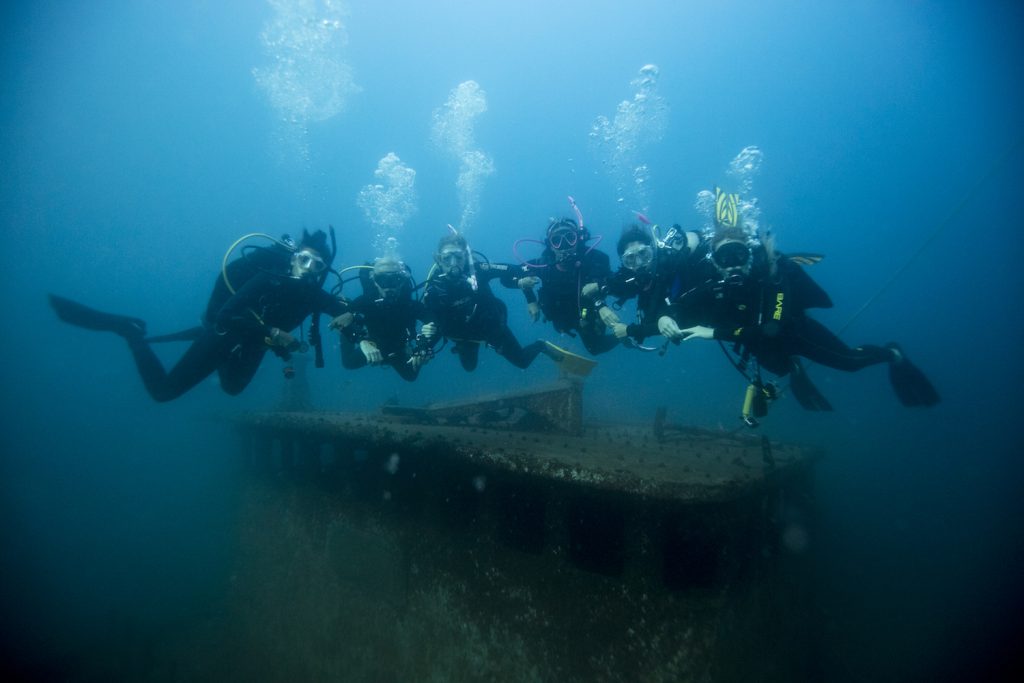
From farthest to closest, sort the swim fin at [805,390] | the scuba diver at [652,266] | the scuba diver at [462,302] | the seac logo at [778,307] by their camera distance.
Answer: the scuba diver at [462,302] → the scuba diver at [652,266] → the swim fin at [805,390] → the seac logo at [778,307]

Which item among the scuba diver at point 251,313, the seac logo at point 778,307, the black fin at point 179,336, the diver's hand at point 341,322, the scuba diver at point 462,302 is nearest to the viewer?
the seac logo at point 778,307

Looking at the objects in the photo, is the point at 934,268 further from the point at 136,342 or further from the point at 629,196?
the point at 136,342

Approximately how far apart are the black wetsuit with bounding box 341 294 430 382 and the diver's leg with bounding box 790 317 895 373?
4552 mm

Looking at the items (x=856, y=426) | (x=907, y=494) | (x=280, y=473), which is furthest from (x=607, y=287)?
(x=856, y=426)

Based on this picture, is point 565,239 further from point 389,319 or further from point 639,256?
point 389,319

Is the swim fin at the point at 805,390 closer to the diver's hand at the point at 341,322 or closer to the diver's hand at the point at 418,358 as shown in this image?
the diver's hand at the point at 418,358

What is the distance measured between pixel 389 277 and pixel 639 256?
10.8ft

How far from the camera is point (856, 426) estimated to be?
98.4 ft

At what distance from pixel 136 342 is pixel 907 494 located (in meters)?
23.3

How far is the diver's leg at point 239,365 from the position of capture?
5.51 meters

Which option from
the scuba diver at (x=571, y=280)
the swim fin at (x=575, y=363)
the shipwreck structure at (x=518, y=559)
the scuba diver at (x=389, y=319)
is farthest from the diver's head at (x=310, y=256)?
the swim fin at (x=575, y=363)

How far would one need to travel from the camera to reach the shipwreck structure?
2508 millimetres

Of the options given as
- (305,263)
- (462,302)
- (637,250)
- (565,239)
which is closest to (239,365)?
(305,263)

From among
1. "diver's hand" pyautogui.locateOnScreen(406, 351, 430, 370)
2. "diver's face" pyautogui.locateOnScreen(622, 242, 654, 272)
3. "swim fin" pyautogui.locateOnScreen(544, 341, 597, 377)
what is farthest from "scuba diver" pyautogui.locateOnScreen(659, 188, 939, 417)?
"diver's hand" pyautogui.locateOnScreen(406, 351, 430, 370)
